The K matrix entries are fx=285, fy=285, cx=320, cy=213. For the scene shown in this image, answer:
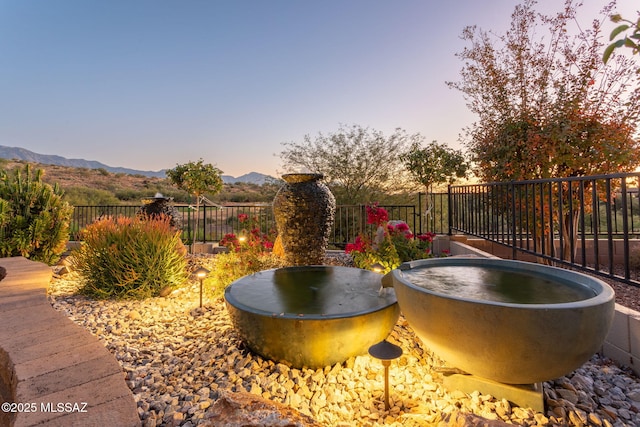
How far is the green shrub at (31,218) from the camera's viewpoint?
5020mm

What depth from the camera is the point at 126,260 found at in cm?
370

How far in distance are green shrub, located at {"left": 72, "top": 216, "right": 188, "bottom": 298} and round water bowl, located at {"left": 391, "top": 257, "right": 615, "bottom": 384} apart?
3.40 meters

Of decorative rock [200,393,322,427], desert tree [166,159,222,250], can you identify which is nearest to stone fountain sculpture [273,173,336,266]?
decorative rock [200,393,322,427]

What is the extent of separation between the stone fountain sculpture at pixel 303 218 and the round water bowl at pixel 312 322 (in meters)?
1.85

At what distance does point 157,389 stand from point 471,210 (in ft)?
17.9

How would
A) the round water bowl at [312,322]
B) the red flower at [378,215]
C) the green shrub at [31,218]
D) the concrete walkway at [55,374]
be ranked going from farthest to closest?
1. the green shrub at [31,218]
2. the red flower at [378,215]
3. the round water bowl at [312,322]
4. the concrete walkway at [55,374]

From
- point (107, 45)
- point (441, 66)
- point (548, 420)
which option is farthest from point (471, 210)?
point (107, 45)

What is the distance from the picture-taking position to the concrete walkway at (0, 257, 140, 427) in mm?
1282

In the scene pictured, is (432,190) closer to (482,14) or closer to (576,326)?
(482,14)

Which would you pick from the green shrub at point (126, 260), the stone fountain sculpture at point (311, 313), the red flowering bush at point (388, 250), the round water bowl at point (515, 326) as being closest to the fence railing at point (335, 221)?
the red flowering bush at point (388, 250)

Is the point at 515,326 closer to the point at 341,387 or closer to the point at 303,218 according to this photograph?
the point at 341,387

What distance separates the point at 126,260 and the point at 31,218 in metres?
3.11

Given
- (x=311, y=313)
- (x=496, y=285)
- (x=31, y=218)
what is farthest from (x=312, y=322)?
(x=31, y=218)

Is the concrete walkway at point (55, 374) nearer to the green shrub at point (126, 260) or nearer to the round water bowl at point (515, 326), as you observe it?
the green shrub at point (126, 260)
